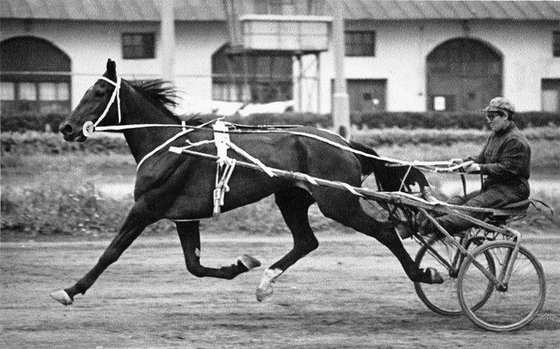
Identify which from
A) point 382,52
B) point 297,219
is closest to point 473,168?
point 297,219

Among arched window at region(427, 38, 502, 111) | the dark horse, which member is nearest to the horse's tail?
the dark horse

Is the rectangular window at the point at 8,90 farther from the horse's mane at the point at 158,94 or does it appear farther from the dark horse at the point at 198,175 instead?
the dark horse at the point at 198,175

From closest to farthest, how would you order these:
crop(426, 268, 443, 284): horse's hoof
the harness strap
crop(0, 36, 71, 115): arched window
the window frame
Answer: crop(426, 268, 443, 284): horse's hoof, the harness strap, crop(0, 36, 71, 115): arched window, the window frame

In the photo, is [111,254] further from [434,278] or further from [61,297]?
[434,278]

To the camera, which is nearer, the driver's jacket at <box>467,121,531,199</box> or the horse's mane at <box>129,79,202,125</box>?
the driver's jacket at <box>467,121,531,199</box>

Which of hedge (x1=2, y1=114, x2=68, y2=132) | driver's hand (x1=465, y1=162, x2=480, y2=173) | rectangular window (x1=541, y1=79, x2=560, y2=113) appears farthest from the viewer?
rectangular window (x1=541, y1=79, x2=560, y2=113)

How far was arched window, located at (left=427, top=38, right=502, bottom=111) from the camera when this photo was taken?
32438mm

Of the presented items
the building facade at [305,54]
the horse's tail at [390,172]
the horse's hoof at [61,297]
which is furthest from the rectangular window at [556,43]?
the horse's hoof at [61,297]

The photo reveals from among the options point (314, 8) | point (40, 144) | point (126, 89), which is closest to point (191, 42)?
point (314, 8)

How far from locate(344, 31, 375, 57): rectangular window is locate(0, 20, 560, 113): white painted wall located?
233 millimetres

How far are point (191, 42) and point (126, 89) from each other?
2144cm

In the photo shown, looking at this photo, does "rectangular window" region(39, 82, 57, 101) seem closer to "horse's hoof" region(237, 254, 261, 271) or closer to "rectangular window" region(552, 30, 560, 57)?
"rectangular window" region(552, 30, 560, 57)

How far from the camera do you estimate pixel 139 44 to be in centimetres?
3020

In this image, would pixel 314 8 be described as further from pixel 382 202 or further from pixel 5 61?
pixel 382 202
